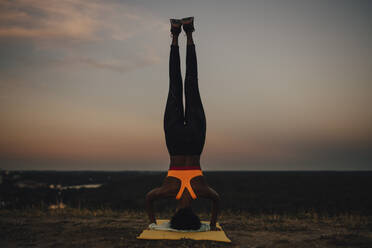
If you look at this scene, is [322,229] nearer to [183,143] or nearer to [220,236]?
[220,236]

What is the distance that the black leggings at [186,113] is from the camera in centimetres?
859

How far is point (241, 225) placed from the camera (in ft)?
34.7

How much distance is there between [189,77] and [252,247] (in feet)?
13.9

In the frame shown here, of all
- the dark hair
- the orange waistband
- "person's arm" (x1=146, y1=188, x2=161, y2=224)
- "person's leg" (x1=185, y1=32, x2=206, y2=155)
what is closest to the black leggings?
"person's leg" (x1=185, y1=32, x2=206, y2=155)

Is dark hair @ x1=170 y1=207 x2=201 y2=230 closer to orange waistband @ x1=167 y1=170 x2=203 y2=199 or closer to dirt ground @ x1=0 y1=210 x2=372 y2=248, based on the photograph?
orange waistband @ x1=167 y1=170 x2=203 y2=199

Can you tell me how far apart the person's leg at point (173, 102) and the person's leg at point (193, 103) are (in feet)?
0.66

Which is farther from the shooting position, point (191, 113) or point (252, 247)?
point (191, 113)

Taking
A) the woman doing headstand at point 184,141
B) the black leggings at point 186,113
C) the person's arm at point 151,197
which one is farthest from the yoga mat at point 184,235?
the black leggings at point 186,113

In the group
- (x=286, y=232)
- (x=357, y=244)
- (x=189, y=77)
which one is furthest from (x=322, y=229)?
(x=189, y=77)

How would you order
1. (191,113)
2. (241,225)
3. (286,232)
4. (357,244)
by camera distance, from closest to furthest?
1. (357,244)
2. (191,113)
3. (286,232)
4. (241,225)

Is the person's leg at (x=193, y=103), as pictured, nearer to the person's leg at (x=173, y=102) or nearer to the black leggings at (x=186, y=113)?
the black leggings at (x=186, y=113)

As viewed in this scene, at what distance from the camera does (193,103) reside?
880 centimetres

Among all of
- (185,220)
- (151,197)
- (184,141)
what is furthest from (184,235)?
(184,141)

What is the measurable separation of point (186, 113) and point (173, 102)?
0.44 meters
